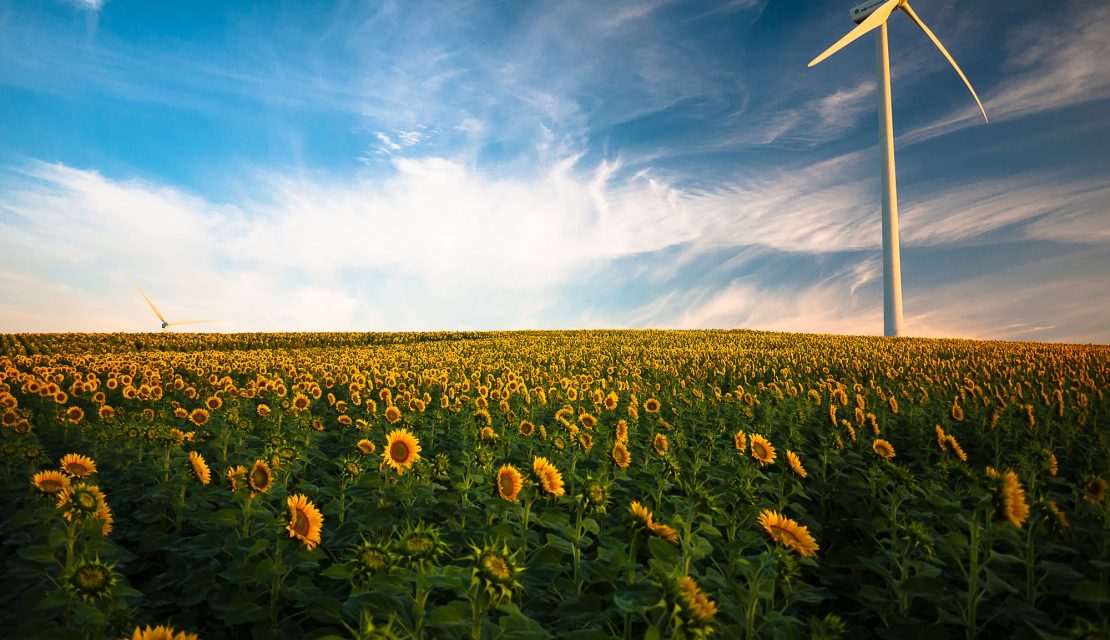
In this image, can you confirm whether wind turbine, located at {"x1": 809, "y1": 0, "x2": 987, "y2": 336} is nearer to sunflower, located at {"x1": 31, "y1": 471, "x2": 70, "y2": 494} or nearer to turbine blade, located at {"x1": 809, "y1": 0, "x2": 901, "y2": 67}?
turbine blade, located at {"x1": 809, "y1": 0, "x2": 901, "y2": 67}

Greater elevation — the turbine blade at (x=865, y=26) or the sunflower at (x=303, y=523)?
the turbine blade at (x=865, y=26)

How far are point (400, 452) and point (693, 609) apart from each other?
3332mm

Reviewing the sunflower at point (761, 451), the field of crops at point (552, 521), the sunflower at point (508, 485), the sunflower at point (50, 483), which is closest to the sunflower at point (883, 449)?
the field of crops at point (552, 521)

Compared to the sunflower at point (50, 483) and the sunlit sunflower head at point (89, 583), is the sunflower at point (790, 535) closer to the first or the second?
the sunlit sunflower head at point (89, 583)

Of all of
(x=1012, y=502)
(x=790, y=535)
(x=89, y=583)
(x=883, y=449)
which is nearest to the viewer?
(x=89, y=583)

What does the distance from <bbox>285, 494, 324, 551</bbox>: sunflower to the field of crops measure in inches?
0.6

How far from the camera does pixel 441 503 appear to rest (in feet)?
15.5

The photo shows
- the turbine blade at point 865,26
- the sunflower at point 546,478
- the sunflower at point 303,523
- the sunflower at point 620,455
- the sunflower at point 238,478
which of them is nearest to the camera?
the sunflower at point 303,523

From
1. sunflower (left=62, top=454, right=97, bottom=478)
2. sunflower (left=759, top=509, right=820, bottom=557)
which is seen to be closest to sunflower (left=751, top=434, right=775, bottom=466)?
sunflower (left=759, top=509, right=820, bottom=557)

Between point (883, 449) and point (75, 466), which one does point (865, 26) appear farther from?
point (75, 466)

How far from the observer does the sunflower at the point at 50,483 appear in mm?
4148

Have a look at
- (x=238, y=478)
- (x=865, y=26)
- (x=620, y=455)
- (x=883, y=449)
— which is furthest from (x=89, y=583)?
(x=865, y=26)

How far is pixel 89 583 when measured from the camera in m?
2.91

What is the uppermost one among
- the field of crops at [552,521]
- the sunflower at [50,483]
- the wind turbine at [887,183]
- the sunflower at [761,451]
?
the wind turbine at [887,183]
